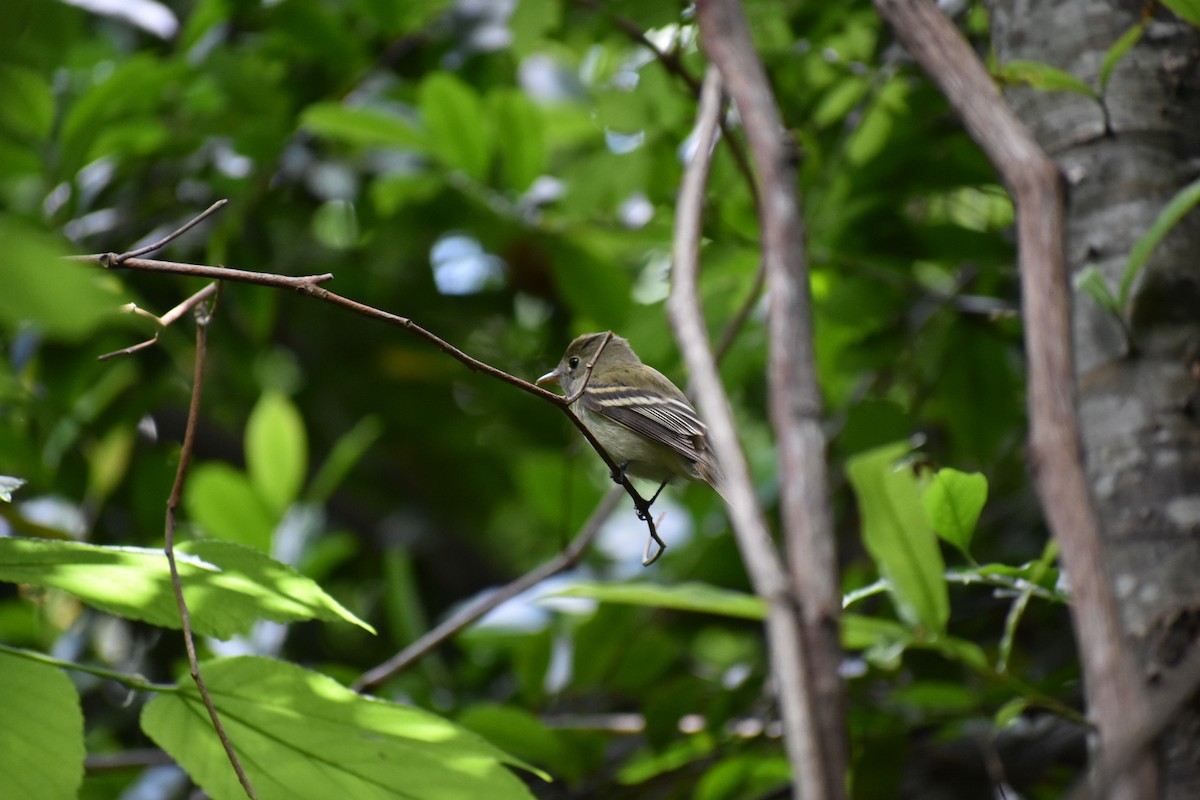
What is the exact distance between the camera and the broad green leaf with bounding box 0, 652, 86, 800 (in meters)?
1.20

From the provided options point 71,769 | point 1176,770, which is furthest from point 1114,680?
point 71,769

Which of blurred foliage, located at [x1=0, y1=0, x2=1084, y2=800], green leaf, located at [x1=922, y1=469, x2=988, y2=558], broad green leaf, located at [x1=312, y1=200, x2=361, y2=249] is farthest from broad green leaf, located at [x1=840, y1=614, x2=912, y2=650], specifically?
broad green leaf, located at [x1=312, y1=200, x2=361, y2=249]

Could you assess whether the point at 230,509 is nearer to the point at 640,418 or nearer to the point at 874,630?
the point at 640,418

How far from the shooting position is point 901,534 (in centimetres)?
115

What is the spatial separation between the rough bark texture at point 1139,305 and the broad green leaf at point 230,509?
2072mm

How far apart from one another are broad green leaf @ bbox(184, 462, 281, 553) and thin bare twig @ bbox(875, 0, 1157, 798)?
7.70 feet

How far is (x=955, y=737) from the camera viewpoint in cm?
270

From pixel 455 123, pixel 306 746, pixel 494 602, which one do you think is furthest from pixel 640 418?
pixel 306 746

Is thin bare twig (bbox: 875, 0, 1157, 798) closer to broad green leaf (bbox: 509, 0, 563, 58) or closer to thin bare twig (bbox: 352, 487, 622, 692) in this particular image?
thin bare twig (bbox: 352, 487, 622, 692)

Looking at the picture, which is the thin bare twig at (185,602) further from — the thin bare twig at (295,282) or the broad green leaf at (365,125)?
the broad green leaf at (365,125)

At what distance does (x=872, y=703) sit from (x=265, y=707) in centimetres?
184

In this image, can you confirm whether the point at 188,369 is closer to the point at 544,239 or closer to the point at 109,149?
the point at 109,149

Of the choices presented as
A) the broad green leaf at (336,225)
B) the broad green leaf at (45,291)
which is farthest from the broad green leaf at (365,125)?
the broad green leaf at (45,291)

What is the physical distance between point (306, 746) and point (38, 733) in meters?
0.28
